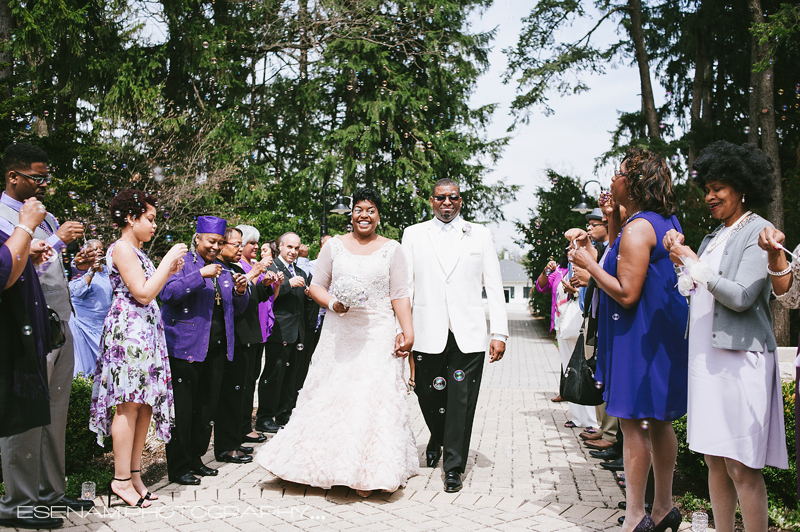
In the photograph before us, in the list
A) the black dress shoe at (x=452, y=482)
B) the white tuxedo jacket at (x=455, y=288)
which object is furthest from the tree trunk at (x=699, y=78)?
the black dress shoe at (x=452, y=482)

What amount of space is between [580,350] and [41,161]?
3.96 m

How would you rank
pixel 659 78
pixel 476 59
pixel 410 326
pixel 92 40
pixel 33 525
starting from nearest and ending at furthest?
pixel 33 525
pixel 410 326
pixel 92 40
pixel 659 78
pixel 476 59

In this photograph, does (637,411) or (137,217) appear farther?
(137,217)

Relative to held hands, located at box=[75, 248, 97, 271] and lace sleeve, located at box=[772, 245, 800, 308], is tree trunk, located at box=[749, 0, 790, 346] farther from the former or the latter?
held hands, located at box=[75, 248, 97, 271]

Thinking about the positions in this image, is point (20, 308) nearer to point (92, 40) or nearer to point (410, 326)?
point (410, 326)

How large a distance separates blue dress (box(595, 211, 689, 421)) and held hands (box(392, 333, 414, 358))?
1.75 meters

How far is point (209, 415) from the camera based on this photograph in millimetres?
5207

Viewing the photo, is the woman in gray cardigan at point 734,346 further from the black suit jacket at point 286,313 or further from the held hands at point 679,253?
the black suit jacket at point 286,313

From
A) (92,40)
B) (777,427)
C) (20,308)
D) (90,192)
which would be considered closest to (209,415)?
(20,308)

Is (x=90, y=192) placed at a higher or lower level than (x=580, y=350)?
higher

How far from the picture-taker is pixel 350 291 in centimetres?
475

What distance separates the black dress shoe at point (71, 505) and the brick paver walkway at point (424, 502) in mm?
91

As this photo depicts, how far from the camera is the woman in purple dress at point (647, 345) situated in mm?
3584

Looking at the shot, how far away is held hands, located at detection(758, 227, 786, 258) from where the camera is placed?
9.54 ft
